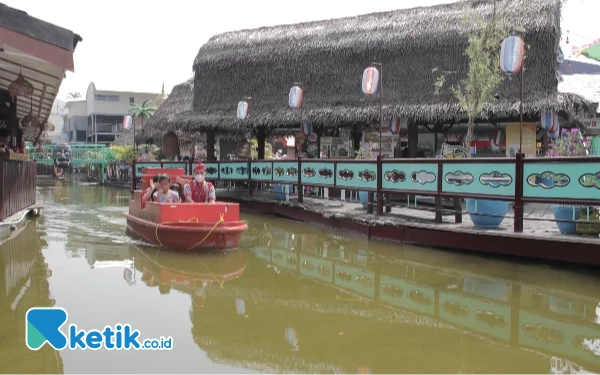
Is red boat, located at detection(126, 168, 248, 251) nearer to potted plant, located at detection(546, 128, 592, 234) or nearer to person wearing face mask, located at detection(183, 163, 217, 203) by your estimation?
person wearing face mask, located at detection(183, 163, 217, 203)

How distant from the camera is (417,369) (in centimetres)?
468

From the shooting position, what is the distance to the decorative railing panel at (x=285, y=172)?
15.8m

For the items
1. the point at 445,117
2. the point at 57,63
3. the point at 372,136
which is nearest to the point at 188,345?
the point at 57,63

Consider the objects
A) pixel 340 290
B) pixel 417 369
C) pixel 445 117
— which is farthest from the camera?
pixel 445 117

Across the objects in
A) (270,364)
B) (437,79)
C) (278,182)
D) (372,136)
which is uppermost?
(437,79)

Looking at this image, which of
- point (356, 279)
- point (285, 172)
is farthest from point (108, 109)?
point (356, 279)

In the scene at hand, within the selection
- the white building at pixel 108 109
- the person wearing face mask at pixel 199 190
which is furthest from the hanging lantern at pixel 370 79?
the white building at pixel 108 109

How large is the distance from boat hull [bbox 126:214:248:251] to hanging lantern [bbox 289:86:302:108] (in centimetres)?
847

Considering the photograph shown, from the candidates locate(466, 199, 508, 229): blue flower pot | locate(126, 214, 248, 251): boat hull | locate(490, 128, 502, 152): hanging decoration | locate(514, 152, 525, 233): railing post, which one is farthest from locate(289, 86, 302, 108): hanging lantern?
locate(514, 152, 525, 233): railing post

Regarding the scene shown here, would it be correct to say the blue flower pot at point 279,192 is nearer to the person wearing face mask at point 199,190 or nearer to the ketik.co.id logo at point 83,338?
the person wearing face mask at point 199,190

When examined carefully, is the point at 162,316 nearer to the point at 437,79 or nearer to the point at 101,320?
the point at 101,320

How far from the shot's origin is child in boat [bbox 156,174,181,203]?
34.6ft

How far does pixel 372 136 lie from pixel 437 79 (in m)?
4.32

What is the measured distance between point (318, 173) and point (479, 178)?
5532 mm
